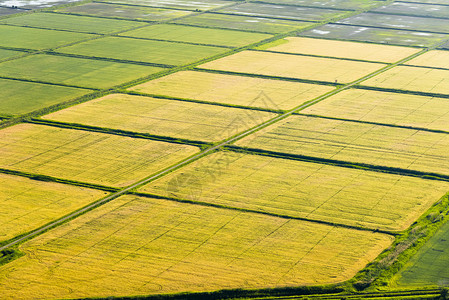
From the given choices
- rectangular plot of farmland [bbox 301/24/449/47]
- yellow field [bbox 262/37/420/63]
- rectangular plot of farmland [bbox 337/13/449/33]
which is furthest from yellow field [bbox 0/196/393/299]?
rectangular plot of farmland [bbox 337/13/449/33]

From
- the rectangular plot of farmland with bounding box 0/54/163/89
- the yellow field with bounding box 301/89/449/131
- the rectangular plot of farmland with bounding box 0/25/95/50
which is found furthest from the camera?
the rectangular plot of farmland with bounding box 0/25/95/50

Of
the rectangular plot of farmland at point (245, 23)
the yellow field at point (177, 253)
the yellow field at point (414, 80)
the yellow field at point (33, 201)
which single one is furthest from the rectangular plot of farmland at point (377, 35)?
the yellow field at point (33, 201)

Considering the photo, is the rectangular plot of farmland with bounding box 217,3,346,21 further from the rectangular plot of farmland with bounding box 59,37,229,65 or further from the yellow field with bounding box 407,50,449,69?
the yellow field with bounding box 407,50,449,69

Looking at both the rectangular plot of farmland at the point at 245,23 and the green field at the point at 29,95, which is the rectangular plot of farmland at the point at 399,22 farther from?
the green field at the point at 29,95

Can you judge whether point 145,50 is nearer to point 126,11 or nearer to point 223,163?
point 126,11

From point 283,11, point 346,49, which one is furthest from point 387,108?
point 283,11

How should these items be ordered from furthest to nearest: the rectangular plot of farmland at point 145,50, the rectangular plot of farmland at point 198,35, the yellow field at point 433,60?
1. the rectangular plot of farmland at point 198,35
2. the rectangular plot of farmland at point 145,50
3. the yellow field at point 433,60
